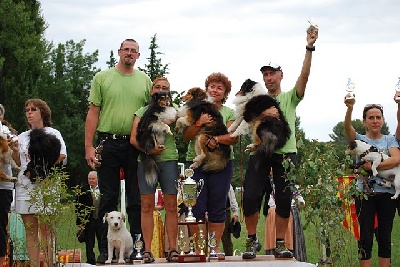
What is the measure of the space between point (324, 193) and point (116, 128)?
7.57 ft

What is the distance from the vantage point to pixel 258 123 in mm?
8430

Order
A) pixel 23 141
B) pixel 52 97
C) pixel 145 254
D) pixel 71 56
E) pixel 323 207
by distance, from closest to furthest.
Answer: pixel 323 207
pixel 145 254
pixel 23 141
pixel 52 97
pixel 71 56

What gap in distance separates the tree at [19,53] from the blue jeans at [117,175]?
2420cm

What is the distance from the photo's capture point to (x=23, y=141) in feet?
29.5

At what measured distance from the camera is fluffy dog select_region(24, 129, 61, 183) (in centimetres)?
879

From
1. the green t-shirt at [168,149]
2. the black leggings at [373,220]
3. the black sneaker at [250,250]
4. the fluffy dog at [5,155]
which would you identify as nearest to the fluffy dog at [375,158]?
the black leggings at [373,220]

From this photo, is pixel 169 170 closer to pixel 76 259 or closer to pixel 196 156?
pixel 196 156

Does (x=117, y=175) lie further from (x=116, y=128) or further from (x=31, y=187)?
(x=31, y=187)

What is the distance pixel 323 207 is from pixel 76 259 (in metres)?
2.83

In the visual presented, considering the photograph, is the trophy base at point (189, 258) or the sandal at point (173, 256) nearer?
the trophy base at point (189, 258)

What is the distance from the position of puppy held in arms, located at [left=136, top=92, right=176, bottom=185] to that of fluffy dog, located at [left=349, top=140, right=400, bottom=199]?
6.71 feet

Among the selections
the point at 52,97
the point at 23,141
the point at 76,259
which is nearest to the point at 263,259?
the point at 76,259

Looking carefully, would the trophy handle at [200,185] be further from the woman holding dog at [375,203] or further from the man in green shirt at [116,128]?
the woman holding dog at [375,203]

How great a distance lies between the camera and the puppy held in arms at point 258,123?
27.2 ft
